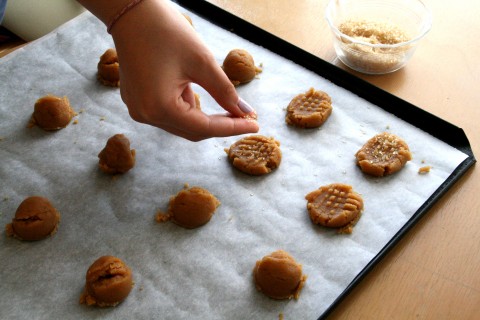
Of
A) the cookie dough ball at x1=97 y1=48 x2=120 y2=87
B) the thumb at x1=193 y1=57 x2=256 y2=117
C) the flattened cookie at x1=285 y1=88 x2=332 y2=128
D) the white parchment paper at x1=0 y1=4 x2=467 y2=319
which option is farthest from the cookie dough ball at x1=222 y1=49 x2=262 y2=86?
the thumb at x1=193 y1=57 x2=256 y2=117

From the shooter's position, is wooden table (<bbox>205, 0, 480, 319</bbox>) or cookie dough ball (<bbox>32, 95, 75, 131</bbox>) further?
cookie dough ball (<bbox>32, 95, 75, 131</bbox>)

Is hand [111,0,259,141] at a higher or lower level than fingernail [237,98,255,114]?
higher

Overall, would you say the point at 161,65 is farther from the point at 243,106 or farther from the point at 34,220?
the point at 34,220

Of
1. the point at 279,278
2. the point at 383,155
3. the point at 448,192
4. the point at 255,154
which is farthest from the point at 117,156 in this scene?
the point at 448,192

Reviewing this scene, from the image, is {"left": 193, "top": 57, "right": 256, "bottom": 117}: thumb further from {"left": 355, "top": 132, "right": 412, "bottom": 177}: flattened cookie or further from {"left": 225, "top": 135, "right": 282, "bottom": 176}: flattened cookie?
{"left": 355, "top": 132, "right": 412, "bottom": 177}: flattened cookie

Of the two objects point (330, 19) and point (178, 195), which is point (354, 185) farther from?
point (330, 19)

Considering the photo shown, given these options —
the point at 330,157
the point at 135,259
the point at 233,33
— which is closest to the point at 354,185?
the point at 330,157
